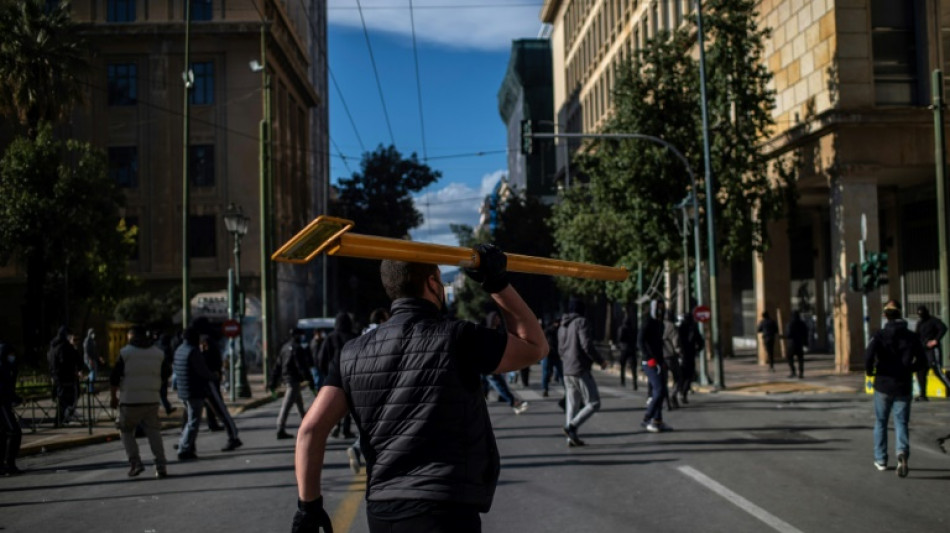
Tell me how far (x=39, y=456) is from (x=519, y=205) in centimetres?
4509

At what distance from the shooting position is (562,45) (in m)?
Result: 70.8

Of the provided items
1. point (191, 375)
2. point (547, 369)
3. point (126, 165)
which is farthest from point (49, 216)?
point (191, 375)

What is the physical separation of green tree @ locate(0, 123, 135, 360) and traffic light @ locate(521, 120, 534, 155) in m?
15.5

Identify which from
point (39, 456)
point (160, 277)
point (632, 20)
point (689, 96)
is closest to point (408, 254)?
point (39, 456)

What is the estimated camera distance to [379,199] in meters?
57.3

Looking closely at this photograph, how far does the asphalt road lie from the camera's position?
7547 millimetres

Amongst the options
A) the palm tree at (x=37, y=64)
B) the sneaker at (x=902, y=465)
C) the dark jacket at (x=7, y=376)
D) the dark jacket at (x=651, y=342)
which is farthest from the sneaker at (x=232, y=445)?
the palm tree at (x=37, y=64)

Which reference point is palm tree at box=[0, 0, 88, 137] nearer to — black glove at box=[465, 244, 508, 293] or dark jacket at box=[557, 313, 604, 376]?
dark jacket at box=[557, 313, 604, 376]

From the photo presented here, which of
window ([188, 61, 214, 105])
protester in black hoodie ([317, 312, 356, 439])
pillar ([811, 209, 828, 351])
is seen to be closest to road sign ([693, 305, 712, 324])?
pillar ([811, 209, 828, 351])

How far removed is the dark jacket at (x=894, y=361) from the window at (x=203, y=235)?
3726 cm

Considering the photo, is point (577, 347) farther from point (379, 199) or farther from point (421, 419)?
point (379, 199)

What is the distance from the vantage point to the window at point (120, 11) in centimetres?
4406

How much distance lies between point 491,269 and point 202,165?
140 feet

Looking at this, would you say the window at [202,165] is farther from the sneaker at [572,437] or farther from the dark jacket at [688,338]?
the sneaker at [572,437]
